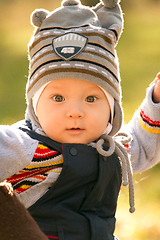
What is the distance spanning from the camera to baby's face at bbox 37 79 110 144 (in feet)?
5.96

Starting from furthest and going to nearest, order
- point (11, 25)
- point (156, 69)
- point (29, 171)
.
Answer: point (11, 25) < point (156, 69) < point (29, 171)

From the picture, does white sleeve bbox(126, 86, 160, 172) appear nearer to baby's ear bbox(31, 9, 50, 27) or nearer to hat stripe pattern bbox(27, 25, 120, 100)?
hat stripe pattern bbox(27, 25, 120, 100)

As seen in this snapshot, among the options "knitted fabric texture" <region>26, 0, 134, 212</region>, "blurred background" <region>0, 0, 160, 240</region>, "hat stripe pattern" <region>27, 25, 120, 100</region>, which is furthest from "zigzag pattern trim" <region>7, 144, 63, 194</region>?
"blurred background" <region>0, 0, 160, 240</region>

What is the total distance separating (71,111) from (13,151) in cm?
25

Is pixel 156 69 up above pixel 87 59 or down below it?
above

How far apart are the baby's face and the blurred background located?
1.12 m

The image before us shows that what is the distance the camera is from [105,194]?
1.90 meters

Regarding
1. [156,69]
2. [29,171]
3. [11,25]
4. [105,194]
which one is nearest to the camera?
[29,171]

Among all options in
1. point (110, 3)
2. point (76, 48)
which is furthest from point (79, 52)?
point (110, 3)

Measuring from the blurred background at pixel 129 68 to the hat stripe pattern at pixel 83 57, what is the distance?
3.87 ft

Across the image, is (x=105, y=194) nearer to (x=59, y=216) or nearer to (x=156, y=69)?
(x=59, y=216)

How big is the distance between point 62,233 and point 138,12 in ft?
21.7

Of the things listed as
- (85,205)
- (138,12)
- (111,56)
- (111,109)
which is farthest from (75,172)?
(138,12)

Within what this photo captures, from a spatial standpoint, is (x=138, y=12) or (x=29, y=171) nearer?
(x=29, y=171)
